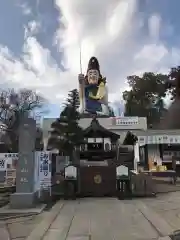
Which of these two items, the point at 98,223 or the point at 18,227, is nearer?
the point at 18,227

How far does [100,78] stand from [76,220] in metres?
43.9

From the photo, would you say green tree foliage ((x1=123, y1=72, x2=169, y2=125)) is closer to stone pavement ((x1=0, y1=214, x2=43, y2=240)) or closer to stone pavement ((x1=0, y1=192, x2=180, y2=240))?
stone pavement ((x1=0, y1=192, x2=180, y2=240))

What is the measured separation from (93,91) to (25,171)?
39.5m

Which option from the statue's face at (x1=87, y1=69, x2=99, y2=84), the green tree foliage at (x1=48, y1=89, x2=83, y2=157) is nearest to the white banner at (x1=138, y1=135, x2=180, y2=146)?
the green tree foliage at (x1=48, y1=89, x2=83, y2=157)

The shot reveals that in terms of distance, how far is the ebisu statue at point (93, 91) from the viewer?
49.5 meters

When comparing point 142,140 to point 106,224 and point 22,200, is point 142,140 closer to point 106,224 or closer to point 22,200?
point 22,200

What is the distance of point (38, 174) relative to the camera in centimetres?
1294

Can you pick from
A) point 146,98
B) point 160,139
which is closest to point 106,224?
point 160,139

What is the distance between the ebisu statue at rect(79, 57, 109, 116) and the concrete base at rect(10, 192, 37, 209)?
1474 inches

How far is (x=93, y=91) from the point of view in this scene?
167ft

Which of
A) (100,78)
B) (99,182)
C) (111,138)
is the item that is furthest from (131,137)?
(99,182)

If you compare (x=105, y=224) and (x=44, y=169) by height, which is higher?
(x=44, y=169)

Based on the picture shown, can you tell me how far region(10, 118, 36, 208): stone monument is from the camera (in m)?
11.3

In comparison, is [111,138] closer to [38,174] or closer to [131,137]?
[131,137]
